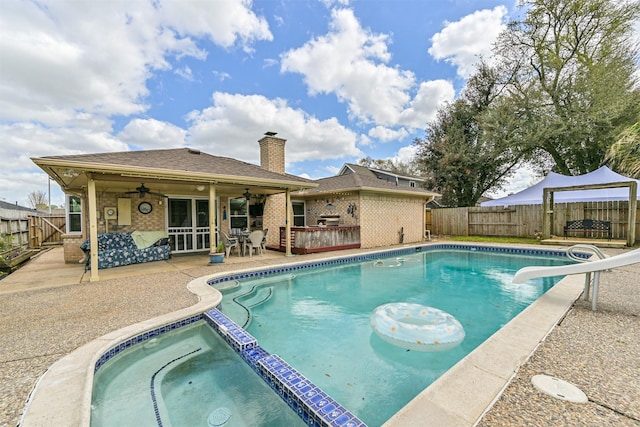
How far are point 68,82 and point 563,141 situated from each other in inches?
955

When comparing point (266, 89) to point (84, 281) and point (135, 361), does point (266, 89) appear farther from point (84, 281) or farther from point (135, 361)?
point (135, 361)

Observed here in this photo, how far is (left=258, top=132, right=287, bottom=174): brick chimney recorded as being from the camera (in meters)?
12.1

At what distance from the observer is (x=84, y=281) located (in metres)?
6.14

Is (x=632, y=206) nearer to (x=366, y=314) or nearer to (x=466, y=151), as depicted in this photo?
(x=466, y=151)

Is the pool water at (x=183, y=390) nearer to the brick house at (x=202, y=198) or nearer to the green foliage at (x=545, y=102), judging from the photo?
the brick house at (x=202, y=198)

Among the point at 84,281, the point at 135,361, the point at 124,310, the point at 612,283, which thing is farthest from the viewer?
→ the point at 84,281

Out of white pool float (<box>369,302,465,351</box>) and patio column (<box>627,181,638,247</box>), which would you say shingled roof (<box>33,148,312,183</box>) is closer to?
white pool float (<box>369,302,465,351</box>)

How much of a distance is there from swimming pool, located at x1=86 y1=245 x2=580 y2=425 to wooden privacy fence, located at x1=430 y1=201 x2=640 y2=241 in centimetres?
437

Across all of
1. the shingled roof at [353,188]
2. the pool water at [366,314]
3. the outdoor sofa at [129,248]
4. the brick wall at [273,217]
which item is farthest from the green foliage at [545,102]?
the outdoor sofa at [129,248]

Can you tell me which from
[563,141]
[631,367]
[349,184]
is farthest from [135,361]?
[563,141]

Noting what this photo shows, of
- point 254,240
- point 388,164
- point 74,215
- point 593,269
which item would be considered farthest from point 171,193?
point 388,164

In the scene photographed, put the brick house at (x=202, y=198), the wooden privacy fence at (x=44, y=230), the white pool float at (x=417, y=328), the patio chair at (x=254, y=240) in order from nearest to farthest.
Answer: the white pool float at (x=417, y=328), the brick house at (x=202, y=198), the patio chair at (x=254, y=240), the wooden privacy fence at (x=44, y=230)

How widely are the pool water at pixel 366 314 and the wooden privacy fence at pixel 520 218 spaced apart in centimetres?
525

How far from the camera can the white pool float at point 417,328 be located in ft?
12.7
